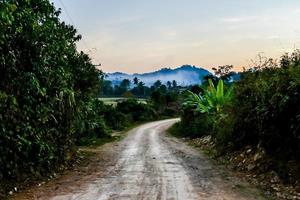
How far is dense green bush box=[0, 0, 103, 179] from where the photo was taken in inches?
430

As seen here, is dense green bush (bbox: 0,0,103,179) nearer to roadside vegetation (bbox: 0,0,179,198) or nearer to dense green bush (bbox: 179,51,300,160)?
roadside vegetation (bbox: 0,0,179,198)

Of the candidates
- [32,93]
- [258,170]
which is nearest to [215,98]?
[258,170]

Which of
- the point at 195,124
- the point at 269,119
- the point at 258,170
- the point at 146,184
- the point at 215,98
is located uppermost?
the point at 215,98

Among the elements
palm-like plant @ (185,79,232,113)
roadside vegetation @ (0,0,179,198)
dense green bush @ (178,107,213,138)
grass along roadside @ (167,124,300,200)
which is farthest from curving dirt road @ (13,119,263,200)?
dense green bush @ (178,107,213,138)

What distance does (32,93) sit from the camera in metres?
12.4

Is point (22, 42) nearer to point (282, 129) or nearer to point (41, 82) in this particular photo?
point (41, 82)

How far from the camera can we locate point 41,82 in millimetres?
13242

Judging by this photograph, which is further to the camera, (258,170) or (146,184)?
(258,170)

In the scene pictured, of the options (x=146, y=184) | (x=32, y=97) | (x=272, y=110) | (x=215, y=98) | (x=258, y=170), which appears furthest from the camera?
(x=215, y=98)

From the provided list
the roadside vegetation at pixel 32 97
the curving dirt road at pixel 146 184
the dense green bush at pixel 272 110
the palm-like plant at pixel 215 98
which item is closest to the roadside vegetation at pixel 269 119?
the dense green bush at pixel 272 110

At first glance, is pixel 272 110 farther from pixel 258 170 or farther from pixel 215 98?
pixel 215 98

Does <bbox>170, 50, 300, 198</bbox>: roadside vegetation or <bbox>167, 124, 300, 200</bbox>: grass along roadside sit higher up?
<bbox>170, 50, 300, 198</bbox>: roadside vegetation

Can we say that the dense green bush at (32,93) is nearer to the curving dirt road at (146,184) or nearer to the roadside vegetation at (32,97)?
the roadside vegetation at (32,97)

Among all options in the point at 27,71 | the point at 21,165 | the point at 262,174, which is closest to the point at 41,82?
the point at 27,71
